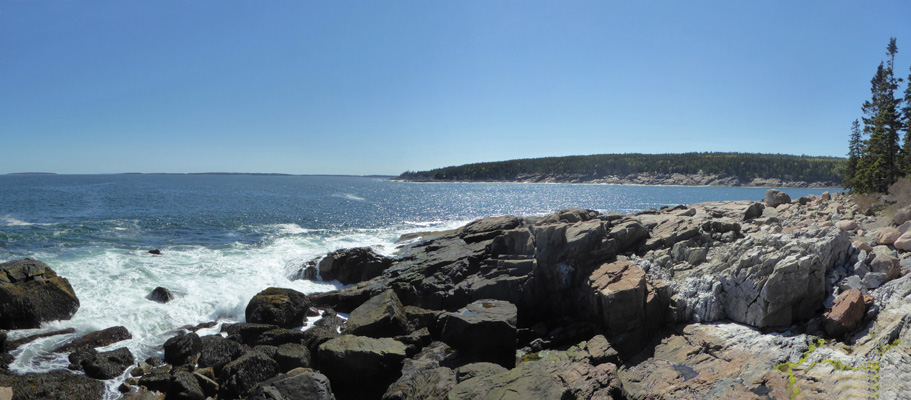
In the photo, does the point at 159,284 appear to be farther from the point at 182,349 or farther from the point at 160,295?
the point at 182,349

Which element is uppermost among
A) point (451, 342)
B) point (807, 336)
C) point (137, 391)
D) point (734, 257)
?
point (734, 257)

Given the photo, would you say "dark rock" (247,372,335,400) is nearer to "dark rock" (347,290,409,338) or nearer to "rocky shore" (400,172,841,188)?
"dark rock" (347,290,409,338)

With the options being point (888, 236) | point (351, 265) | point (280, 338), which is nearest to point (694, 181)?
point (888, 236)

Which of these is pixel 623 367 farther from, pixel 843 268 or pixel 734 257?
pixel 843 268

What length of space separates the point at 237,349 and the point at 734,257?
1935cm

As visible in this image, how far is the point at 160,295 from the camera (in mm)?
20641

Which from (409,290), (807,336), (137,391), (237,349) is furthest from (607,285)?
(137,391)

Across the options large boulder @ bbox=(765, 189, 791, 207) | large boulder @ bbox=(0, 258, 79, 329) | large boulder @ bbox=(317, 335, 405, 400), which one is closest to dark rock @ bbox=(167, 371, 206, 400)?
large boulder @ bbox=(317, 335, 405, 400)

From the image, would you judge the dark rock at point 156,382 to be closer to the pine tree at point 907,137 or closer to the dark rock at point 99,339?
the dark rock at point 99,339

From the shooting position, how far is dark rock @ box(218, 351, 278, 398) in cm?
1341

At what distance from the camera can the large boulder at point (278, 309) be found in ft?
61.3

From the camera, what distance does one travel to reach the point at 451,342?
1488cm

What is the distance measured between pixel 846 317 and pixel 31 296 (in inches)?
1143

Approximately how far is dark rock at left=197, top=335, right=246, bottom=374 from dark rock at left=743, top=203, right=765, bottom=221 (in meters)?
25.4
